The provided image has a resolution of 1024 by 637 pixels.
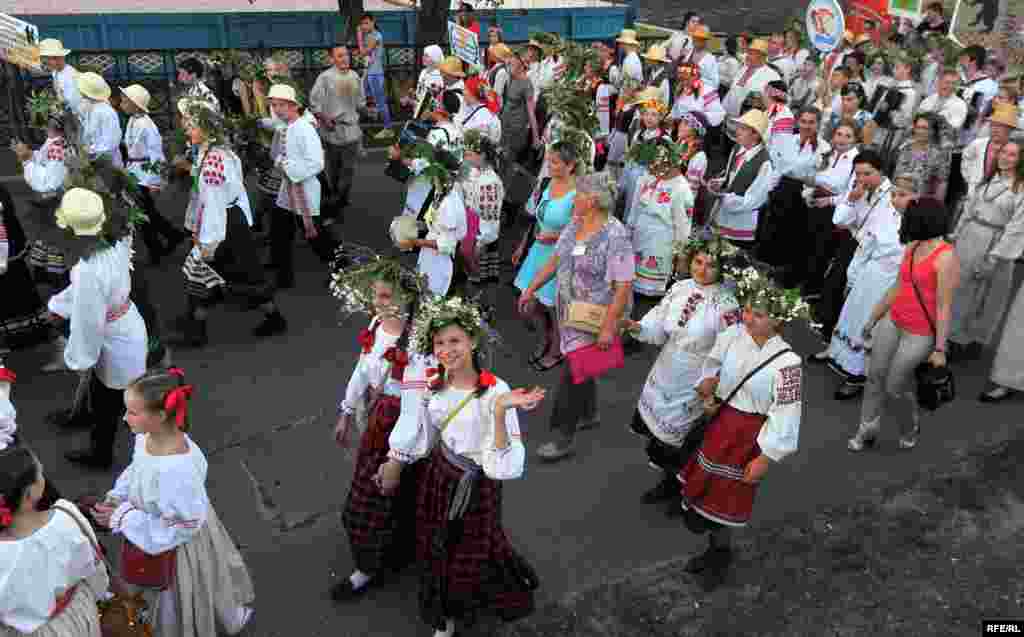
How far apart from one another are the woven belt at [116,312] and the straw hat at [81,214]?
0.43 metres

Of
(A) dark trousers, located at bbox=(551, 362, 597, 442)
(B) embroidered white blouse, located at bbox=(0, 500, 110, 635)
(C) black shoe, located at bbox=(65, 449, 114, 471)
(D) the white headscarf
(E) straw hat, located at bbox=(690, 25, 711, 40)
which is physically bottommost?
(C) black shoe, located at bbox=(65, 449, 114, 471)

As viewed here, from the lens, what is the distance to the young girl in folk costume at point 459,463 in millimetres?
3861

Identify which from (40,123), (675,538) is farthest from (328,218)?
(675,538)

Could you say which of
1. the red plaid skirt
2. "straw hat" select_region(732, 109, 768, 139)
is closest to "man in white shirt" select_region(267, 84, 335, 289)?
"straw hat" select_region(732, 109, 768, 139)

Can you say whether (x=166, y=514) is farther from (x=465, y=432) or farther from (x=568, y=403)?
(x=568, y=403)

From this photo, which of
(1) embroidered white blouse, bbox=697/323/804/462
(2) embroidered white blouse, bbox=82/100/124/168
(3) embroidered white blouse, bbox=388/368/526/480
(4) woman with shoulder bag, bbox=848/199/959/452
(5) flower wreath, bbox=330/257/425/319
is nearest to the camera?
(3) embroidered white blouse, bbox=388/368/526/480

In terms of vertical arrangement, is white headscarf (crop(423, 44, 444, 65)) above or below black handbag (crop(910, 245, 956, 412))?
above

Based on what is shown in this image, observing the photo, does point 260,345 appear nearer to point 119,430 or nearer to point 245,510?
point 119,430

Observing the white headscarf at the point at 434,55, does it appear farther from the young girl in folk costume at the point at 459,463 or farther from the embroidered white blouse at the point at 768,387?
the young girl in folk costume at the point at 459,463

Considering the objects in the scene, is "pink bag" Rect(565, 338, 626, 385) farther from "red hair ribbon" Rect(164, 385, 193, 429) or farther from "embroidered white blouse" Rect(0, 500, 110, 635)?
"embroidered white blouse" Rect(0, 500, 110, 635)

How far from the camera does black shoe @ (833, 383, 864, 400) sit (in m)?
6.75

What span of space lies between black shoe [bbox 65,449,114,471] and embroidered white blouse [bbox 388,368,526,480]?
8.19 feet

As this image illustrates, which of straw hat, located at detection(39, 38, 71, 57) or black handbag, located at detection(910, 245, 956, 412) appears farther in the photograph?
straw hat, located at detection(39, 38, 71, 57)

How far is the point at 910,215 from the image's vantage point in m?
5.36
